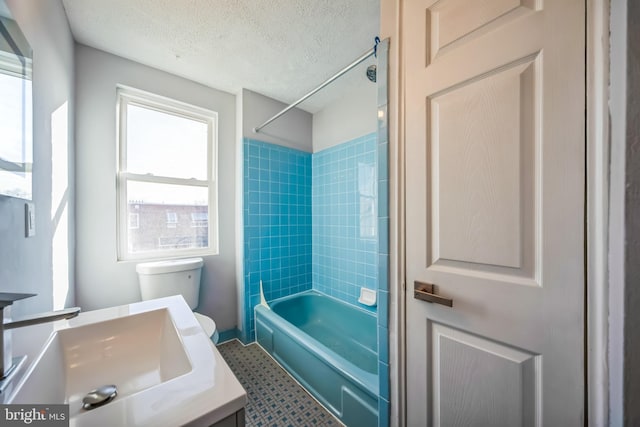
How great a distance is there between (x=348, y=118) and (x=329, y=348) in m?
2.09

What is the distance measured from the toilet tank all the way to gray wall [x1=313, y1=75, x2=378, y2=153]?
1.72m

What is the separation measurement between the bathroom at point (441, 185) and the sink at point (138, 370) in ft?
0.70

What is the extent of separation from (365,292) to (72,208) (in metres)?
2.22

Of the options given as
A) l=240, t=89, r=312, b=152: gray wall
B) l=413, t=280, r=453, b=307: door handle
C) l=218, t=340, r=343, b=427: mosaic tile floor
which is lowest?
l=218, t=340, r=343, b=427: mosaic tile floor

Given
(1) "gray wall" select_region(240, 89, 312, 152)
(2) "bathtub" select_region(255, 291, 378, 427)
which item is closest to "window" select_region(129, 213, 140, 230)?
(1) "gray wall" select_region(240, 89, 312, 152)

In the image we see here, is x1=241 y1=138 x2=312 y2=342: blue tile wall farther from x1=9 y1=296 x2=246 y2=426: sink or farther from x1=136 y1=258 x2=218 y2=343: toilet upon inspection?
x1=9 y1=296 x2=246 y2=426: sink

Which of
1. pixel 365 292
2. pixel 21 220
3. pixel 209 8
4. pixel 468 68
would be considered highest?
pixel 209 8

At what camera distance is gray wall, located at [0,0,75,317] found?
2.30 feet

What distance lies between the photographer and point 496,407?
73 cm

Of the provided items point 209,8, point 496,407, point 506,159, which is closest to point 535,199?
point 506,159

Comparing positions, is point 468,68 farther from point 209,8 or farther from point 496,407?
point 209,8

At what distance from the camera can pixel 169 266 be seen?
1.73 m

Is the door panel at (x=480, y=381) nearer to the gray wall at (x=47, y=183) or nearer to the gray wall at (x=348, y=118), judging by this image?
the gray wall at (x=47, y=183)

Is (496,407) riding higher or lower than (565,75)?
lower
